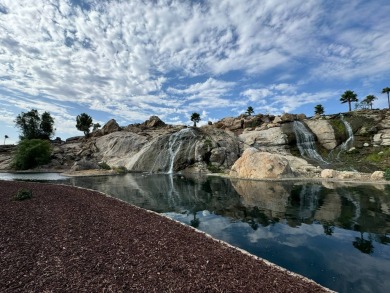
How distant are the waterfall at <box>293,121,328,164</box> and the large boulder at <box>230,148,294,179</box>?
19502 mm

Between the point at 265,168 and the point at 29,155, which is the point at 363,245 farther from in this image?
the point at 29,155

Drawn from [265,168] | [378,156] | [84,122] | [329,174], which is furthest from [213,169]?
[84,122]

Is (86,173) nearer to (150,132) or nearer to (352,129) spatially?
(150,132)

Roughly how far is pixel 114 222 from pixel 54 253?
15.3ft

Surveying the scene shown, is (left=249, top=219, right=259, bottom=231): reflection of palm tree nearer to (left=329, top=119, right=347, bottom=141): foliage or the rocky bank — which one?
the rocky bank

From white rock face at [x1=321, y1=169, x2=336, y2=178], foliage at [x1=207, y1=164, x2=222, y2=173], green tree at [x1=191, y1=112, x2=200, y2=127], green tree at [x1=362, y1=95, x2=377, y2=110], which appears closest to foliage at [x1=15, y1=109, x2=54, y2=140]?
green tree at [x1=191, y1=112, x2=200, y2=127]

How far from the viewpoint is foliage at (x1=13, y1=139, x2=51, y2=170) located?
216ft

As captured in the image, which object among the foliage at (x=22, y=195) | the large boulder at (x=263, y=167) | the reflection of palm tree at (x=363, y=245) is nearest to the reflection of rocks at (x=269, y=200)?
the reflection of palm tree at (x=363, y=245)

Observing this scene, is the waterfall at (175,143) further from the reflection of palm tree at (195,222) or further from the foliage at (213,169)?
the reflection of palm tree at (195,222)

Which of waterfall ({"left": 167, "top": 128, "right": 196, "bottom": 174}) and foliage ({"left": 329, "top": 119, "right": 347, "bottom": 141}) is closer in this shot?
foliage ({"left": 329, "top": 119, "right": 347, "bottom": 141})

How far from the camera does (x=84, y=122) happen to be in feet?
355

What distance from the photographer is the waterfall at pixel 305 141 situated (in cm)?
5949

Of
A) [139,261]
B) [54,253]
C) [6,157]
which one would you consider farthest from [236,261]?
[6,157]

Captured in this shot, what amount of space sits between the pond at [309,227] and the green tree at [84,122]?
9289 centimetres
